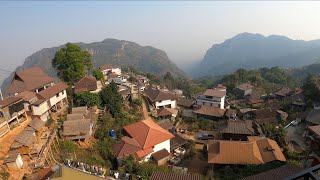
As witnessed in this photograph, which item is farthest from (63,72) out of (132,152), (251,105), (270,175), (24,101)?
(251,105)

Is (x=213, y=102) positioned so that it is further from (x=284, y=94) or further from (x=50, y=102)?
(x=50, y=102)

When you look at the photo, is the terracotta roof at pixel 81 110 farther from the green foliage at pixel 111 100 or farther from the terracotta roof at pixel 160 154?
the terracotta roof at pixel 160 154

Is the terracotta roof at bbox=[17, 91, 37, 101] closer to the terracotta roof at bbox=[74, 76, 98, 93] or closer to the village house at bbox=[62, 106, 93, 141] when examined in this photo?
the village house at bbox=[62, 106, 93, 141]

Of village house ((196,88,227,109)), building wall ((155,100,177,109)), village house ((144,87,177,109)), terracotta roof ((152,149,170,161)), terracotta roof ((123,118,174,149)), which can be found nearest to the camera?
terracotta roof ((152,149,170,161))

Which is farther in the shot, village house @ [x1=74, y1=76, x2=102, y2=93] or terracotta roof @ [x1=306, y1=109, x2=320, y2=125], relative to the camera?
terracotta roof @ [x1=306, y1=109, x2=320, y2=125]

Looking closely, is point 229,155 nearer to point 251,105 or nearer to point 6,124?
point 6,124

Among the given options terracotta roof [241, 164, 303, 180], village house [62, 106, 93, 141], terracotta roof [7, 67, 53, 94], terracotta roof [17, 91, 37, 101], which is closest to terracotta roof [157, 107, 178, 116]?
village house [62, 106, 93, 141]
